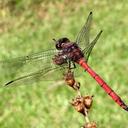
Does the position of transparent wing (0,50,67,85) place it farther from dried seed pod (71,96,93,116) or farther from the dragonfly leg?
dried seed pod (71,96,93,116)

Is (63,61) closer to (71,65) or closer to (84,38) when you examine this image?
(71,65)

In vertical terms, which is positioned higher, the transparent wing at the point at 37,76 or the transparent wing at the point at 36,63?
the transparent wing at the point at 36,63

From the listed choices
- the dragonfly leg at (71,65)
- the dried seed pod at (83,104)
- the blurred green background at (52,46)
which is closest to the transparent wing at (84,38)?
the dragonfly leg at (71,65)

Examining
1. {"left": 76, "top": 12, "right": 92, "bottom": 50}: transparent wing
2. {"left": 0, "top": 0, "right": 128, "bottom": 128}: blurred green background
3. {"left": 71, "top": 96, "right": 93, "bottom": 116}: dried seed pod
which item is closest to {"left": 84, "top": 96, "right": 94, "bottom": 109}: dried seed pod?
{"left": 71, "top": 96, "right": 93, "bottom": 116}: dried seed pod

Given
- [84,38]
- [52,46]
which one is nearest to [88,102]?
[84,38]

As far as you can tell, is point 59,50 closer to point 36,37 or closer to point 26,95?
point 26,95

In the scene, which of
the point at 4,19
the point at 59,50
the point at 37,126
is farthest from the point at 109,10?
the point at 59,50

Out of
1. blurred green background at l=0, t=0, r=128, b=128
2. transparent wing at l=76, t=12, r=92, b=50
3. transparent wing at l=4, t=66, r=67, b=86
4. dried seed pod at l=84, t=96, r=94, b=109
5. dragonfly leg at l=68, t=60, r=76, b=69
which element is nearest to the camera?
dried seed pod at l=84, t=96, r=94, b=109

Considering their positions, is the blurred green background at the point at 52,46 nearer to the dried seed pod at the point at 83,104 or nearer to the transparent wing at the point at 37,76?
the transparent wing at the point at 37,76
